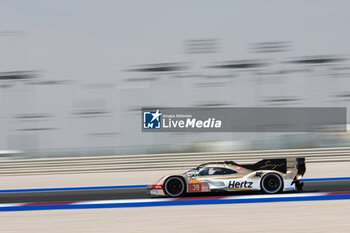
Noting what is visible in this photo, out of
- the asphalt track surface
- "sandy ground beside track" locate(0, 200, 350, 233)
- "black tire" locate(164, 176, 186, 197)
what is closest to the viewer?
"sandy ground beside track" locate(0, 200, 350, 233)

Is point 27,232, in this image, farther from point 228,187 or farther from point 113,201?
point 228,187

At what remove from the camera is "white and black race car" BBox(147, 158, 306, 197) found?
29.5ft

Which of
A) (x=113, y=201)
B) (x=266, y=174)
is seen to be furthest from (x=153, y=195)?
(x=266, y=174)

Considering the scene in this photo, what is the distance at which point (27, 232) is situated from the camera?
6.86 meters

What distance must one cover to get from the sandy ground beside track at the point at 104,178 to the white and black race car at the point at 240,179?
12.3 ft

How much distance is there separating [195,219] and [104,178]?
7.67m

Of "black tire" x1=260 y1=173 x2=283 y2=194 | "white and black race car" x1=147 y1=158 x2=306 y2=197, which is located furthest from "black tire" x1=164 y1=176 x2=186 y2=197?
"black tire" x1=260 y1=173 x2=283 y2=194

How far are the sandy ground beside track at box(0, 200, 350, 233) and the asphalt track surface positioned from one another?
144 centimetres

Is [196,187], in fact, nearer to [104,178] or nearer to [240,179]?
[240,179]

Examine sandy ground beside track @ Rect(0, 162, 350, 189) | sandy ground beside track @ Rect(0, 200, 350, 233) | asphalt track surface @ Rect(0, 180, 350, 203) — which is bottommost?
sandy ground beside track @ Rect(0, 162, 350, 189)

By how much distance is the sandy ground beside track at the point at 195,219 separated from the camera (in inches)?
259

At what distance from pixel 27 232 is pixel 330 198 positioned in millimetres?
5372

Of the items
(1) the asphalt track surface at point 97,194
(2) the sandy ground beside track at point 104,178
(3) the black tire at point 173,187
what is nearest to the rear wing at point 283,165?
(1) the asphalt track surface at point 97,194

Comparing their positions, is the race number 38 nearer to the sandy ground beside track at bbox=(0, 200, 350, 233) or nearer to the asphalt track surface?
the asphalt track surface
